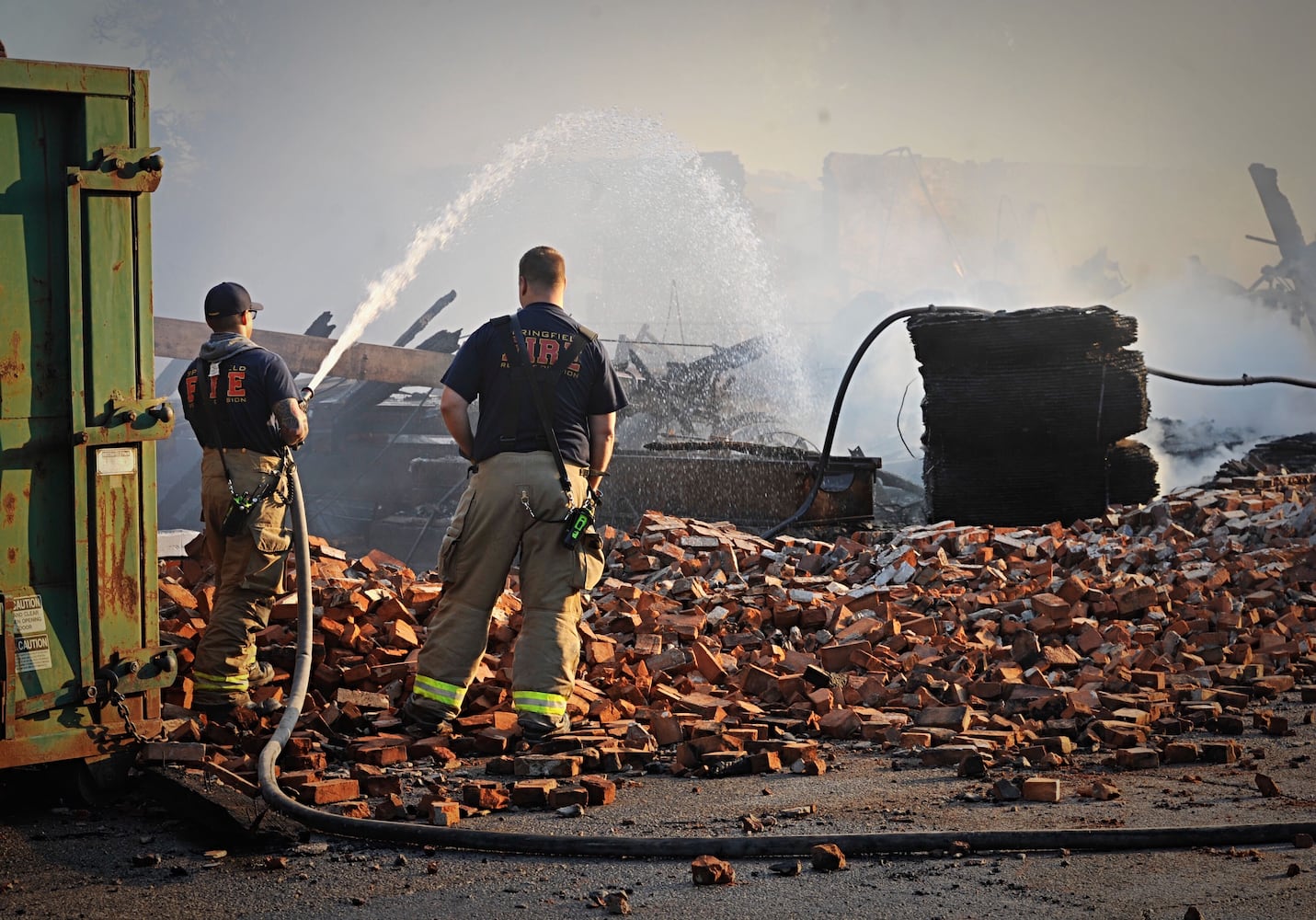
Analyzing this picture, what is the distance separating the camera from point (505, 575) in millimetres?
5199

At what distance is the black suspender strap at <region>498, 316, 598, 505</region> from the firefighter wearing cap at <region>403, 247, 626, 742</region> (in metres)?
0.01

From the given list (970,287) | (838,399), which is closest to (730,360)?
(838,399)

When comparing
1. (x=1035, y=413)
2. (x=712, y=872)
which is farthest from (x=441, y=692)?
(x=1035, y=413)

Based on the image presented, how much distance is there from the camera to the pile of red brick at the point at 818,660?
4.66 metres

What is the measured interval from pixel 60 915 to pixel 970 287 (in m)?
39.0

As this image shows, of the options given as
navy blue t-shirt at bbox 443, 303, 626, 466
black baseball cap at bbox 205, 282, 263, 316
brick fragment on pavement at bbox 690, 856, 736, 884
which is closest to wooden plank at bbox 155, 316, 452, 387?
black baseball cap at bbox 205, 282, 263, 316

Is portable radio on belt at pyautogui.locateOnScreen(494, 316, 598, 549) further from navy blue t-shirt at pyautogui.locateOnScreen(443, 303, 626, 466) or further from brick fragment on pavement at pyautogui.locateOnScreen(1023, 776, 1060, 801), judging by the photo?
brick fragment on pavement at pyautogui.locateOnScreen(1023, 776, 1060, 801)

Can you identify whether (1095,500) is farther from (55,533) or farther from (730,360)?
(55,533)

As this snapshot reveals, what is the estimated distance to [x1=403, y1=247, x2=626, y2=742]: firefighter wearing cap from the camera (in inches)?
199

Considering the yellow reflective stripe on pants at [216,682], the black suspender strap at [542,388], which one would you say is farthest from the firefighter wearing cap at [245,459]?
the black suspender strap at [542,388]

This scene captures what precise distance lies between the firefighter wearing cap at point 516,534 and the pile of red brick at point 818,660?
0.69 feet

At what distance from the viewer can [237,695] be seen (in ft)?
17.2

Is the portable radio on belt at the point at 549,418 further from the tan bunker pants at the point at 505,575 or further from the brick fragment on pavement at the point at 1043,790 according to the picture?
the brick fragment on pavement at the point at 1043,790

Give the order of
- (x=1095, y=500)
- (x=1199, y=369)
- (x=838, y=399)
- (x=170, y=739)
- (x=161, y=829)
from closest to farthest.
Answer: (x=161, y=829) < (x=170, y=739) < (x=1095, y=500) < (x=838, y=399) < (x=1199, y=369)
